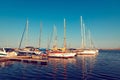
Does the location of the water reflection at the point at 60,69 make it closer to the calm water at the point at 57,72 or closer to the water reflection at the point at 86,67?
the calm water at the point at 57,72

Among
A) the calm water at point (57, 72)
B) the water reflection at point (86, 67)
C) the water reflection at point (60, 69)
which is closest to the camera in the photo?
the calm water at point (57, 72)

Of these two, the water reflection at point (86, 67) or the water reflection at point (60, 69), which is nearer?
the water reflection at point (60, 69)

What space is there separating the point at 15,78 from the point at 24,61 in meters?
26.0

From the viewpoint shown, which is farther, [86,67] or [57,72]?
[86,67]

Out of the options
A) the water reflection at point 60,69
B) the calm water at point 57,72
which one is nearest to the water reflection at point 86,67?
the calm water at point 57,72

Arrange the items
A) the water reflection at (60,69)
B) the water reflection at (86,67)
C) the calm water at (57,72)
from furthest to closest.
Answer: the water reflection at (86,67) < the water reflection at (60,69) < the calm water at (57,72)

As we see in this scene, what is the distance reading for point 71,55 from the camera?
235ft

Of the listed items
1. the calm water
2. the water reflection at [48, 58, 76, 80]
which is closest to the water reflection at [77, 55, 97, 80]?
the calm water

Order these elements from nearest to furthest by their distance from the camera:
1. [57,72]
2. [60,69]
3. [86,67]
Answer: [57,72], [60,69], [86,67]

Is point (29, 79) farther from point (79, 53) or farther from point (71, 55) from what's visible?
point (79, 53)

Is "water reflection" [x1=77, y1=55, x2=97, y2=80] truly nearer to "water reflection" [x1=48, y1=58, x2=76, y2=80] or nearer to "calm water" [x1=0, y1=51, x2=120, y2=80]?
"calm water" [x1=0, y1=51, x2=120, y2=80]

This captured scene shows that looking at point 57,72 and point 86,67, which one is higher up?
point 86,67

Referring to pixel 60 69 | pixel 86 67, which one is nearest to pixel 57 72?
pixel 60 69

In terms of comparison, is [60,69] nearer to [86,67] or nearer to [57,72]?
[57,72]
